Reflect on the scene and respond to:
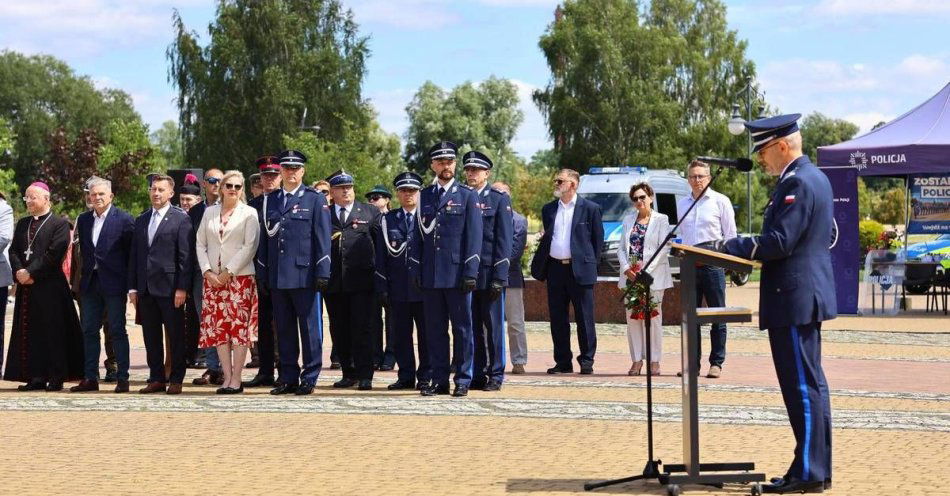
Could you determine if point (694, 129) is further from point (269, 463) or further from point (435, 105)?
point (269, 463)

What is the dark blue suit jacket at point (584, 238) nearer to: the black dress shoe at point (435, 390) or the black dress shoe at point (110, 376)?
the black dress shoe at point (435, 390)

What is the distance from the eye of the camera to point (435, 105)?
325 feet

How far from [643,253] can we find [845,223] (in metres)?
10.8

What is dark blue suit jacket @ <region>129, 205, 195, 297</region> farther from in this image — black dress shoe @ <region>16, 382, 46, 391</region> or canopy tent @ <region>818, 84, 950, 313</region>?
canopy tent @ <region>818, 84, 950, 313</region>

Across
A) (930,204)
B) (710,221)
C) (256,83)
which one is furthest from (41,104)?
(710,221)

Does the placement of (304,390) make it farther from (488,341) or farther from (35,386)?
(35,386)

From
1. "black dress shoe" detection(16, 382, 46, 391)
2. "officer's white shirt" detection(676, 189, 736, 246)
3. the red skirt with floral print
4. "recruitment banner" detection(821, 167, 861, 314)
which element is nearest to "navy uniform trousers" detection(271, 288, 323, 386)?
the red skirt with floral print

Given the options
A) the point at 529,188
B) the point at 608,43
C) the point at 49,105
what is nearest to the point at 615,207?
the point at 608,43

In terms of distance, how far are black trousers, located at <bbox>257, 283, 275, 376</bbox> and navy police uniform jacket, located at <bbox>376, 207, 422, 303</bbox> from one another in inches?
40.6

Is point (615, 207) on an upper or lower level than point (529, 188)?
lower

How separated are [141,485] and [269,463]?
0.96 m

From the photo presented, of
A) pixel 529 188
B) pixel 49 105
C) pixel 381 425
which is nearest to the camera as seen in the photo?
pixel 381 425

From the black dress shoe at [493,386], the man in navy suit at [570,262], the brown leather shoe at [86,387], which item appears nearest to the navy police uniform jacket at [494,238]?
the black dress shoe at [493,386]

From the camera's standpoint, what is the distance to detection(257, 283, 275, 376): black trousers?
1375 cm
